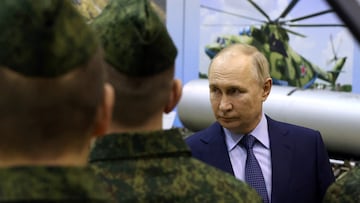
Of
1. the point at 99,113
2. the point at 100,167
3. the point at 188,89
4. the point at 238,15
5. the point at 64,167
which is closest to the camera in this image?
the point at 64,167

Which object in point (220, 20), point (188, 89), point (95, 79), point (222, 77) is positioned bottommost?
point (188, 89)

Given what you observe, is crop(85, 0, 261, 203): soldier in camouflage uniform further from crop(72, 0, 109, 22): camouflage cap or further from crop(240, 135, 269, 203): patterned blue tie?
crop(72, 0, 109, 22): camouflage cap

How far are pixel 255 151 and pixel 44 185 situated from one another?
1.79 meters

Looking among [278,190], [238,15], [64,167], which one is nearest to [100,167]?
[64,167]

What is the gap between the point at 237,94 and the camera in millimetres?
2676

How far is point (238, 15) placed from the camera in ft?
23.7

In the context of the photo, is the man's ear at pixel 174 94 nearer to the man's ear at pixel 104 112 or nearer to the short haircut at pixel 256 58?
the man's ear at pixel 104 112

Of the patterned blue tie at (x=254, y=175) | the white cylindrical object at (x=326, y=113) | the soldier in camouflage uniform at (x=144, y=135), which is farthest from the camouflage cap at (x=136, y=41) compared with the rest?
the white cylindrical object at (x=326, y=113)

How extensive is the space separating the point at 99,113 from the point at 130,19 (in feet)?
1.82

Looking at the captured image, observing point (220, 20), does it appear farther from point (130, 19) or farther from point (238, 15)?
point (130, 19)

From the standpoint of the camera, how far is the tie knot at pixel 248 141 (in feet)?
8.57

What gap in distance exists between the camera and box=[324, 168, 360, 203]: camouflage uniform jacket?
190cm

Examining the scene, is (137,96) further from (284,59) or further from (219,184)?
(284,59)

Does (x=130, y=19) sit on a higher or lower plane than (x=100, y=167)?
higher
